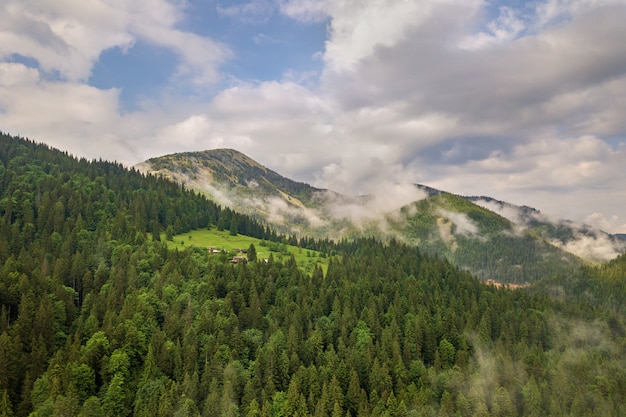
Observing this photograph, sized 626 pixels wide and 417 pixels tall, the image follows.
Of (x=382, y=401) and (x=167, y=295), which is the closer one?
(x=382, y=401)

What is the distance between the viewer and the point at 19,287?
111 metres

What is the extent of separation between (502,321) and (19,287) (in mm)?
151553

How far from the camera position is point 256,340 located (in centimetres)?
12056

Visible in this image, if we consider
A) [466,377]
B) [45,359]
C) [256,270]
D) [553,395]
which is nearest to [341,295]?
[256,270]

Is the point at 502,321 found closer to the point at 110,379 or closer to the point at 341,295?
the point at 341,295

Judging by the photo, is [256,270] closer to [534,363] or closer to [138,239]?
[138,239]

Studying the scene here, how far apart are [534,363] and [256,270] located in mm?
96443

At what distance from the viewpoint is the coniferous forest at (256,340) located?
9769cm

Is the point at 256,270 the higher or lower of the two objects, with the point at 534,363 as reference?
higher

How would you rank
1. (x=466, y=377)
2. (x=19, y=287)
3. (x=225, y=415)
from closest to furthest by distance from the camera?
(x=225, y=415) → (x=19, y=287) → (x=466, y=377)

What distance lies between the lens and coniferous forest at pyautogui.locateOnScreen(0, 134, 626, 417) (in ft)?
320

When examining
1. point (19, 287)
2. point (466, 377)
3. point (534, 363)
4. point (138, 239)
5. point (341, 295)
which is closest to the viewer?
point (19, 287)

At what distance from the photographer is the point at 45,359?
9812 cm

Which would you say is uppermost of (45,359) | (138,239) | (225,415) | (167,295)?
(138,239)
